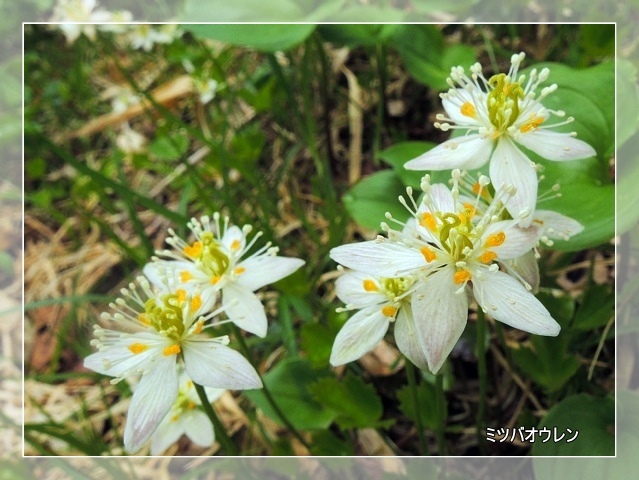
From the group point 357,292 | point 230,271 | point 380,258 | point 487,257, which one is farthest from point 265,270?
point 487,257

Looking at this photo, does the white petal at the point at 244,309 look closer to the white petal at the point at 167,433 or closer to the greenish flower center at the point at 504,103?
the white petal at the point at 167,433

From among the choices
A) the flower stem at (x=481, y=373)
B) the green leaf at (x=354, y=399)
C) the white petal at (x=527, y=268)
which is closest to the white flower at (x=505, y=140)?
the white petal at (x=527, y=268)

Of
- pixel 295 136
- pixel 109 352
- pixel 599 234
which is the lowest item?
pixel 109 352

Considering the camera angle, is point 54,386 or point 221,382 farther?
point 54,386

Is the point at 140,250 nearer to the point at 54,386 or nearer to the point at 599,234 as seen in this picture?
the point at 54,386

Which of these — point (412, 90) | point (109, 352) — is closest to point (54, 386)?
point (109, 352)

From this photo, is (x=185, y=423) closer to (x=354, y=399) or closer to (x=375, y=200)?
(x=354, y=399)
